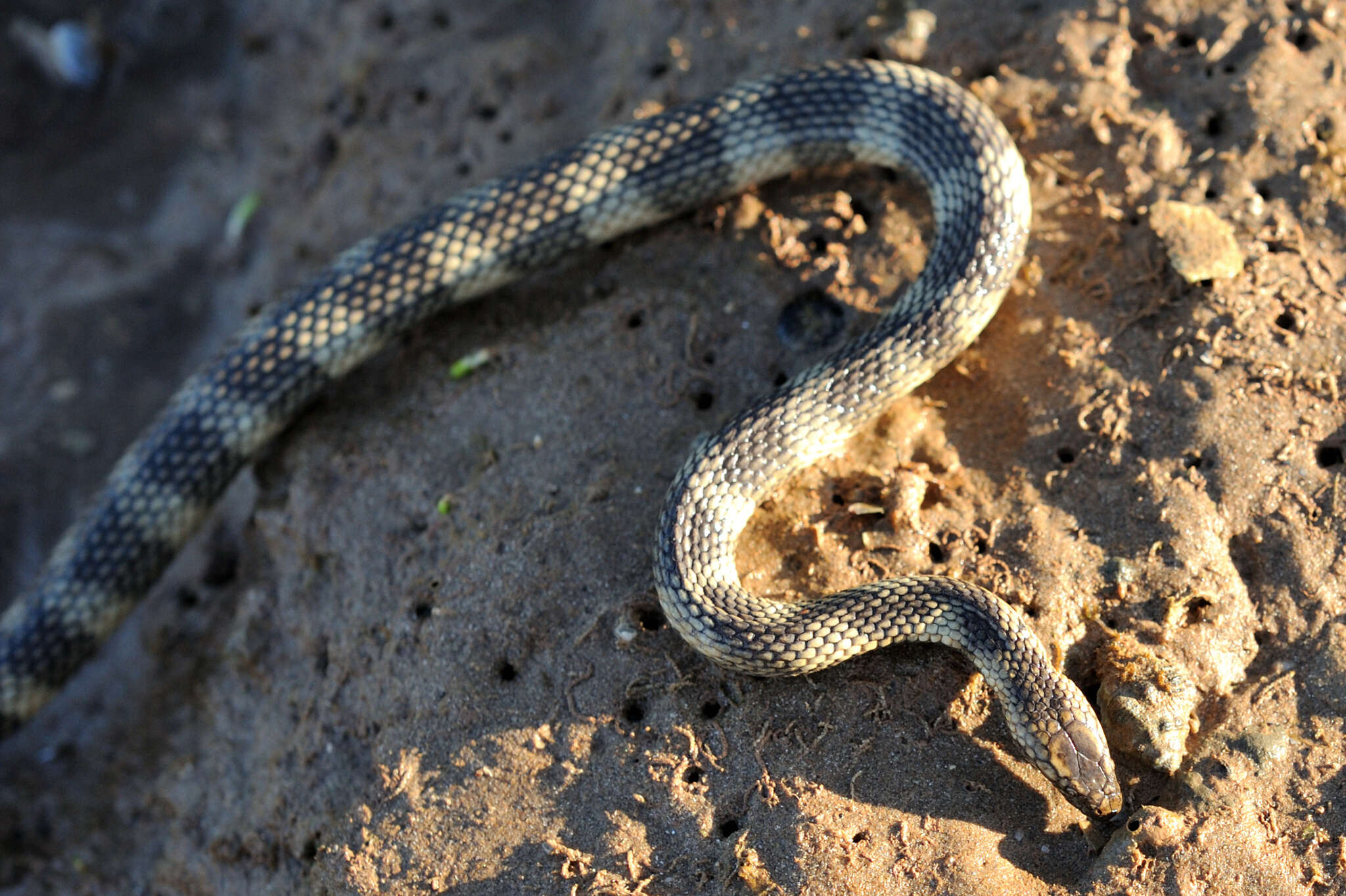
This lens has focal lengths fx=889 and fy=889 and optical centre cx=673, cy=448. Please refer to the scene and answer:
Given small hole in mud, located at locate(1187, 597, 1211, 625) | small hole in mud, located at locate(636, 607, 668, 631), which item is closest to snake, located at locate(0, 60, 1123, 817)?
small hole in mud, located at locate(636, 607, 668, 631)

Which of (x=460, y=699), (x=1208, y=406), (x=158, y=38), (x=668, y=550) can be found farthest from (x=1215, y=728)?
(x=158, y=38)

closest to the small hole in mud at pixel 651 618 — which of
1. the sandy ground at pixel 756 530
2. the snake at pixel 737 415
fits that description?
the sandy ground at pixel 756 530

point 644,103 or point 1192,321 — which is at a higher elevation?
point 644,103

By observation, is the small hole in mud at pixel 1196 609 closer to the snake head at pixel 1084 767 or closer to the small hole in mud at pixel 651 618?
the snake head at pixel 1084 767

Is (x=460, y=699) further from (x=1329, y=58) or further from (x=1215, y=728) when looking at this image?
(x=1329, y=58)

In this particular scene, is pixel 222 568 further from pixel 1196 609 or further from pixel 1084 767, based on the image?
pixel 1196 609
